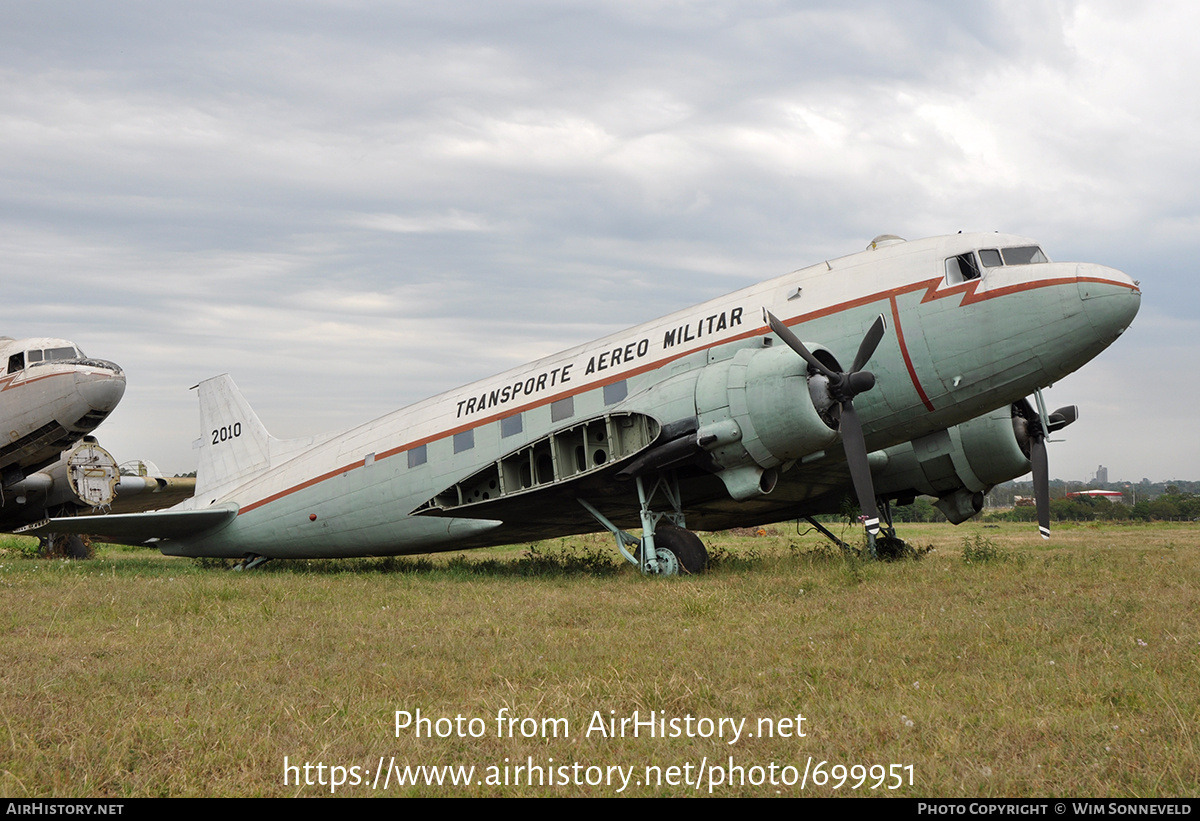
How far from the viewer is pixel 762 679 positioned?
7699mm

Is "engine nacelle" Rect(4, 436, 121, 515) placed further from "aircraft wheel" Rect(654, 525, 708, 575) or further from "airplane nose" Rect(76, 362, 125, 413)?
"aircraft wheel" Rect(654, 525, 708, 575)

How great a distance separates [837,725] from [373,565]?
1835cm

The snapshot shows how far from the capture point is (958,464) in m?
18.6

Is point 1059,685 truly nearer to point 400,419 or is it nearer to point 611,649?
point 611,649

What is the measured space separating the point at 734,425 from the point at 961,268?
455 centimetres

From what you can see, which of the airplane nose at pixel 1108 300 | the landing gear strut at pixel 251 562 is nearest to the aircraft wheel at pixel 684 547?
the airplane nose at pixel 1108 300

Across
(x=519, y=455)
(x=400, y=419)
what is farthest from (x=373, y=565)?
(x=519, y=455)

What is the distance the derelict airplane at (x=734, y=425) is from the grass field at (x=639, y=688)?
283cm

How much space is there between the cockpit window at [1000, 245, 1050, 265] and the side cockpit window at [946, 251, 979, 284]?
20.6 inches

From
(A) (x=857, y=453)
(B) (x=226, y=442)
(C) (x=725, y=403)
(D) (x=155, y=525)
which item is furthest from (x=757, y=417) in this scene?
(B) (x=226, y=442)

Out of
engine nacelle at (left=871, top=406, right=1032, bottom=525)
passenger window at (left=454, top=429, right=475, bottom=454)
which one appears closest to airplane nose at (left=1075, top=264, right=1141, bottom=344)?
engine nacelle at (left=871, top=406, right=1032, bottom=525)

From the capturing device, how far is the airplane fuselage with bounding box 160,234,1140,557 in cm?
1427

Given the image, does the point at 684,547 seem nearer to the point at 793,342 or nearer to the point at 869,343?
the point at 793,342

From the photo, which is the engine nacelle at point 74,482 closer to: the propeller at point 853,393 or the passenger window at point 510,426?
the passenger window at point 510,426
